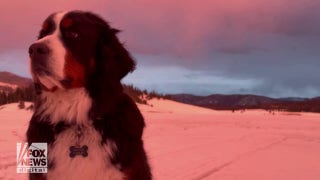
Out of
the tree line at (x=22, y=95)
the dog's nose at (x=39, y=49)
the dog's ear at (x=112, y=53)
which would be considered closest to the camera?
the dog's nose at (x=39, y=49)

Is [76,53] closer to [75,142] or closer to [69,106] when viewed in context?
[69,106]

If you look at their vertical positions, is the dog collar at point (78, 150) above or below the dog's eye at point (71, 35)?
below

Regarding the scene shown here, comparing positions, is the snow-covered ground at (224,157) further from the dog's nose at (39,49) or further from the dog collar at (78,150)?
the dog's nose at (39,49)

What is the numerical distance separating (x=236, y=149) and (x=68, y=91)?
8615mm

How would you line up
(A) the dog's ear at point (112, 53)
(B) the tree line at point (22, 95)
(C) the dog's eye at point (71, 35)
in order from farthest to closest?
(B) the tree line at point (22, 95)
(A) the dog's ear at point (112, 53)
(C) the dog's eye at point (71, 35)

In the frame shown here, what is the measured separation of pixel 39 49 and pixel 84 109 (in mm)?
675

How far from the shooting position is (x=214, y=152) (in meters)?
11.8

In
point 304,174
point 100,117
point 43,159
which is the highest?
point 100,117

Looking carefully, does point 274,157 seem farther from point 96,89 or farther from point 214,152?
point 96,89

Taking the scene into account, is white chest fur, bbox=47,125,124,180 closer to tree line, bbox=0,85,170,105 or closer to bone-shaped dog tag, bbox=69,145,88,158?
bone-shaped dog tag, bbox=69,145,88,158

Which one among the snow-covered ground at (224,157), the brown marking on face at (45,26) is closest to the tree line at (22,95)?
the snow-covered ground at (224,157)

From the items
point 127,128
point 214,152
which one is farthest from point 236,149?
point 127,128

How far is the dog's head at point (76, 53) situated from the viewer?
421 cm

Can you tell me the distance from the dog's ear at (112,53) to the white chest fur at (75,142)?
1.16ft
